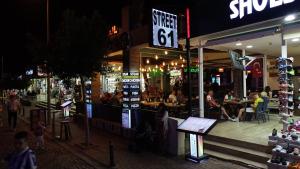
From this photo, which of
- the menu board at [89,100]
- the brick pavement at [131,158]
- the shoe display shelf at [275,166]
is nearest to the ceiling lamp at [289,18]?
the shoe display shelf at [275,166]

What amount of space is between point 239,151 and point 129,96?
593cm

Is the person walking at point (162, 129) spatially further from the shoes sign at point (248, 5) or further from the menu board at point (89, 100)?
the menu board at point (89, 100)

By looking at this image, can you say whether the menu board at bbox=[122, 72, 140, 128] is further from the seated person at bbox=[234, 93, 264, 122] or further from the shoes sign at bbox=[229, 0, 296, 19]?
the shoes sign at bbox=[229, 0, 296, 19]

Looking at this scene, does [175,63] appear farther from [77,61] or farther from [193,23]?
[77,61]

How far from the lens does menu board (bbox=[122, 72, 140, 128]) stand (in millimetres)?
13250

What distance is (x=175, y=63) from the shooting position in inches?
919

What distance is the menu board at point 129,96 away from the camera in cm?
1325

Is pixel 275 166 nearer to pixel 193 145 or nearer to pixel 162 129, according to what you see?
pixel 193 145

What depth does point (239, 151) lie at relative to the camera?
9.09 metres

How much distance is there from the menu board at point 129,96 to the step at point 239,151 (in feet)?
12.8

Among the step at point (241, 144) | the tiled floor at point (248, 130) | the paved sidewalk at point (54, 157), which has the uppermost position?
the tiled floor at point (248, 130)

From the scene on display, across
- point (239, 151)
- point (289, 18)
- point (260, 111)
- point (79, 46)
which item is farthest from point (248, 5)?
point (79, 46)

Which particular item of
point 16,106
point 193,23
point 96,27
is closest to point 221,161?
point 193,23

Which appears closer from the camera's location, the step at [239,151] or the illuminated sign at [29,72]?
the step at [239,151]
